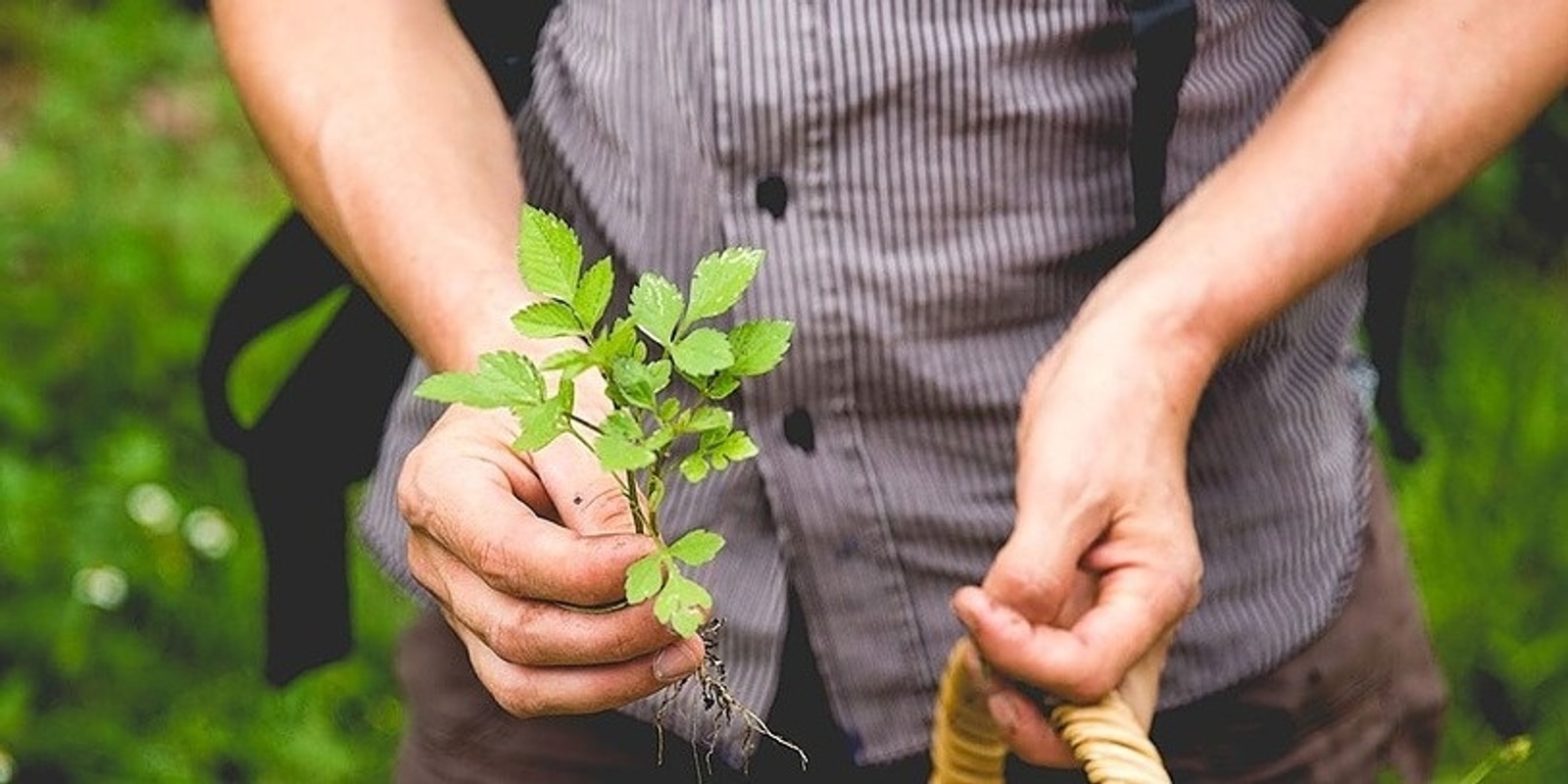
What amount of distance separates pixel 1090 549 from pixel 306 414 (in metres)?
0.61

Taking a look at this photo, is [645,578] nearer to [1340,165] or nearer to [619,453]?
[619,453]

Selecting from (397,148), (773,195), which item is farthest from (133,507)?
(773,195)

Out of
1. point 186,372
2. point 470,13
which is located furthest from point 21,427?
point 470,13

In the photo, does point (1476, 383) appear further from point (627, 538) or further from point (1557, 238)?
point (627, 538)

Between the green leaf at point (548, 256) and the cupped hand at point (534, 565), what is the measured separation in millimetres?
122

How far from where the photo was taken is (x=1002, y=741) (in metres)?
1.15

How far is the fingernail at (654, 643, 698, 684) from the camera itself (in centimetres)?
98

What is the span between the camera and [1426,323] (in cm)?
296

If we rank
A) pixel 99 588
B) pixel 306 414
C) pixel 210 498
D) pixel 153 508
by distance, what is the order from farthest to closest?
pixel 210 498, pixel 153 508, pixel 99 588, pixel 306 414

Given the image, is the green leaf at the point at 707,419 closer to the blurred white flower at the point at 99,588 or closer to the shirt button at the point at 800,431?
the shirt button at the point at 800,431

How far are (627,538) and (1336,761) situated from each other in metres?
0.64

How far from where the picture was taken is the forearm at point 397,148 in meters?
1.19

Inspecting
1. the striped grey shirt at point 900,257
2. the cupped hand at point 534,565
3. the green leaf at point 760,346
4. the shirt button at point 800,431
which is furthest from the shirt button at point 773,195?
the green leaf at point 760,346

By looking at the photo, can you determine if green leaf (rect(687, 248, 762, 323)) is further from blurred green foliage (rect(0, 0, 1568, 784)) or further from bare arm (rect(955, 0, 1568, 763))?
blurred green foliage (rect(0, 0, 1568, 784))
